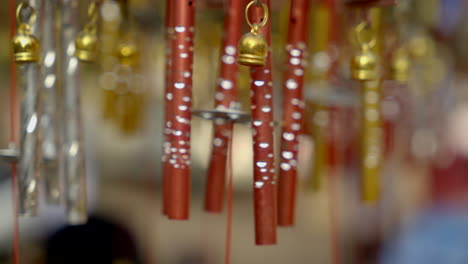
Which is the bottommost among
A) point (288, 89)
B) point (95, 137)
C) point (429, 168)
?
point (429, 168)

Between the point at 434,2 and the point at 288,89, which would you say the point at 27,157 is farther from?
the point at 434,2

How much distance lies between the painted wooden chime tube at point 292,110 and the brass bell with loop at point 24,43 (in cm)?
36

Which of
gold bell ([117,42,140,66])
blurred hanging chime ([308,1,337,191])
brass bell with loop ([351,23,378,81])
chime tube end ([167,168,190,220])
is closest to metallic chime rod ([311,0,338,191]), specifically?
blurred hanging chime ([308,1,337,191])

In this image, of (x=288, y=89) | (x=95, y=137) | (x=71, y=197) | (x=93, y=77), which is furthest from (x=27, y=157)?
(x=95, y=137)

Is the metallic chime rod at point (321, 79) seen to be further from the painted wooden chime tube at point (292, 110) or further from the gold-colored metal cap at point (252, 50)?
the gold-colored metal cap at point (252, 50)

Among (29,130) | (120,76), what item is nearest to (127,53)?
(120,76)

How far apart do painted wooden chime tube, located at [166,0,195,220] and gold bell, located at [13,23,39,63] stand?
18 cm

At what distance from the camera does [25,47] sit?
0.74 m

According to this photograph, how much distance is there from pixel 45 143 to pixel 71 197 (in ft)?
0.33

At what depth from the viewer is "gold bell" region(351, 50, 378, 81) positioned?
0.88m

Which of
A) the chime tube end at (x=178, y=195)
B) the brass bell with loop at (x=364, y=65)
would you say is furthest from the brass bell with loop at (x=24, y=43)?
the brass bell with loop at (x=364, y=65)

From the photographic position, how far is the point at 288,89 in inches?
34.6

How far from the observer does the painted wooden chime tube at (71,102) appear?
87 centimetres

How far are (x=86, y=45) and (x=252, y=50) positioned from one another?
28cm
